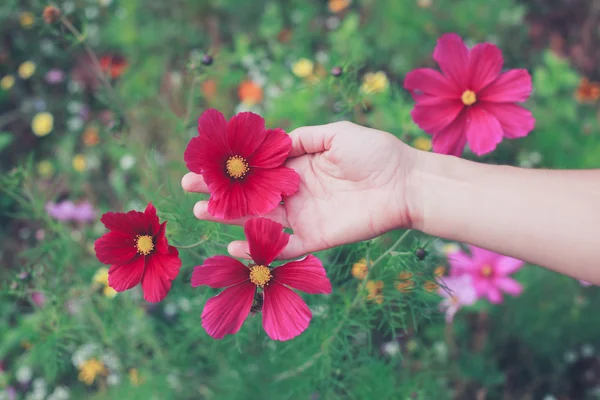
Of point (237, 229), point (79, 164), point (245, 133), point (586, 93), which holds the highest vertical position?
point (245, 133)

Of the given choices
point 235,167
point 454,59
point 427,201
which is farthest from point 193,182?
point 454,59

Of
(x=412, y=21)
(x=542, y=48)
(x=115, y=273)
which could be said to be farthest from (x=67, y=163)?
(x=542, y=48)

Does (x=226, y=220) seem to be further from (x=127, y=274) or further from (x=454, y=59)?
(x=454, y=59)

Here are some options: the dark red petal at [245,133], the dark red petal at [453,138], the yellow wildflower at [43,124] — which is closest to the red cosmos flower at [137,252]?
the dark red petal at [245,133]

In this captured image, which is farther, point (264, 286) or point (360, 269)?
point (360, 269)

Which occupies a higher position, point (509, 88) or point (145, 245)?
point (509, 88)

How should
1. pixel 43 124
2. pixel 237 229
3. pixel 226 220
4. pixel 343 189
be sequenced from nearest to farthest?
A: pixel 226 220 < pixel 343 189 < pixel 237 229 < pixel 43 124

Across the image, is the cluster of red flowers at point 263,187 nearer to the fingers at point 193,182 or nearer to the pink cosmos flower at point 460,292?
the fingers at point 193,182

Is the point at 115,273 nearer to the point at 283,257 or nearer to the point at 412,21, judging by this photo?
the point at 283,257
